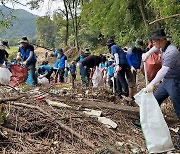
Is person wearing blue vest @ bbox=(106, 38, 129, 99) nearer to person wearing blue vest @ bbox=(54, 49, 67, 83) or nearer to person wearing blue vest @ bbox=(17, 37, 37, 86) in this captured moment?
person wearing blue vest @ bbox=(17, 37, 37, 86)

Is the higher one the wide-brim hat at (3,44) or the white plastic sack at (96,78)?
the wide-brim hat at (3,44)

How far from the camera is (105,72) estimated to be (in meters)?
13.0

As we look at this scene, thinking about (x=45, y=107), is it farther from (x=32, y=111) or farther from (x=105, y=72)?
(x=105, y=72)

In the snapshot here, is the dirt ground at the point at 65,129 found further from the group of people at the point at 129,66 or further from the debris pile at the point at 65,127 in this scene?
the group of people at the point at 129,66

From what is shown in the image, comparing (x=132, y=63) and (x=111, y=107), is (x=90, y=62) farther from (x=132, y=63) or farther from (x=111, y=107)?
(x=111, y=107)

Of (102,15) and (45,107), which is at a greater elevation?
(102,15)

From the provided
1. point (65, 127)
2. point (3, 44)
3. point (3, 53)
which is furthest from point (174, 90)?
point (3, 44)

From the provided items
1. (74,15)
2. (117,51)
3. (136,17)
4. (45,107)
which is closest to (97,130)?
(45,107)

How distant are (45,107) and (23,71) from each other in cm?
428

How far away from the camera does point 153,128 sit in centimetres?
463

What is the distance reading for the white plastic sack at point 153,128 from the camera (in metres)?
4.62

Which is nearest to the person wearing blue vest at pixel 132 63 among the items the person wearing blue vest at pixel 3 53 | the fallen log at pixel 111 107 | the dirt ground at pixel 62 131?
the fallen log at pixel 111 107

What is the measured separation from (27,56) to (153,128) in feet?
19.3

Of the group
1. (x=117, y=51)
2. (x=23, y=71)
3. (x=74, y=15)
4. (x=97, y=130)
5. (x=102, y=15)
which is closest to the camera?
(x=97, y=130)
